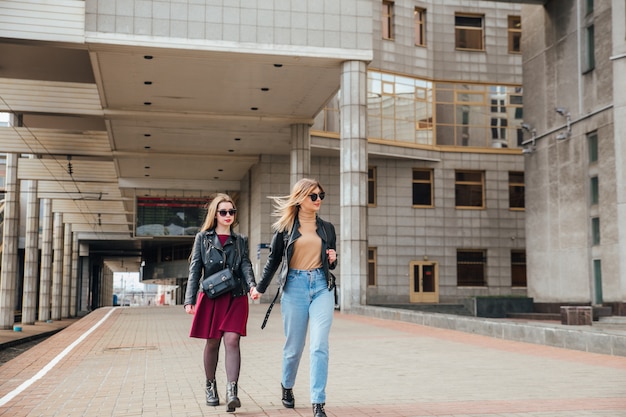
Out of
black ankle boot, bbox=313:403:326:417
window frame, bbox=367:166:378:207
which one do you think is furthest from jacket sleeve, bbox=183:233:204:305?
window frame, bbox=367:166:378:207

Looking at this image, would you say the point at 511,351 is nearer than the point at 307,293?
No

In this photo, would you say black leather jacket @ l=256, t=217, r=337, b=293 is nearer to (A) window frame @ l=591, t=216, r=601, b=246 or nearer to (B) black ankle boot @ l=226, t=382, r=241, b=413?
(B) black ankle boot @ l=226, t=382, r=241, b=413

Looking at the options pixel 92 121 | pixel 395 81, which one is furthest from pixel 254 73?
pixel 395 81

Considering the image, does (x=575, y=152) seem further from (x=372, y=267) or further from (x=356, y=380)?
(x=356, y=380)

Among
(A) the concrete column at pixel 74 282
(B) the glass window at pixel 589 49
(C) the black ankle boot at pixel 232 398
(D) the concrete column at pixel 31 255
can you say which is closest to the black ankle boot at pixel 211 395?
(C) the black ankle boot at pixel 232 398

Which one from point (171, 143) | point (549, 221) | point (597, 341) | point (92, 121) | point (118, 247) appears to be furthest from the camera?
point (118, 247)

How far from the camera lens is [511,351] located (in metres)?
11.3

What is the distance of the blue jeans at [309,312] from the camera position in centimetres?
586

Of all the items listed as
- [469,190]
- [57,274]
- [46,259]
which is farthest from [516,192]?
[57,274]

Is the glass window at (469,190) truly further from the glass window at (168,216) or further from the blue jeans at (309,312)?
the blue jeans at (309,312)

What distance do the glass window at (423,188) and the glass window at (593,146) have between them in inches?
597

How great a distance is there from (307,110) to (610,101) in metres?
12.0

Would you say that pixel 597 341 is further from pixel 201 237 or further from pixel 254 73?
pixel 254 73

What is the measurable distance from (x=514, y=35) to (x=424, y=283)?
557 inches
